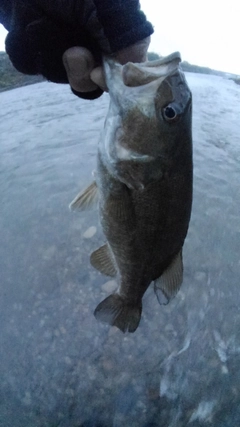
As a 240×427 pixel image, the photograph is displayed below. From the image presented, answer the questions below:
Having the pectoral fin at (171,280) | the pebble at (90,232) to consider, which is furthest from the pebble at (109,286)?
the pectoral fin at (171,280)

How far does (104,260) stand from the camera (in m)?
2.56

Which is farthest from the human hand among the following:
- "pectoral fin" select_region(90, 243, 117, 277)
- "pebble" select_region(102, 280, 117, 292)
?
"pebble" select_region(102, 280, 117, 292)

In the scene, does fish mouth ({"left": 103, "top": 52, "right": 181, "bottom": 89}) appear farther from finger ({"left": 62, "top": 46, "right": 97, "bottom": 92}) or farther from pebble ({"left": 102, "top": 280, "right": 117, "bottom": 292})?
pebble ({"left": 102, "top": 280, "right": 117, "bottom": 292})

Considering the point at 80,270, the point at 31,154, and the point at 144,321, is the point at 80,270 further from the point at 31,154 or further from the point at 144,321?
the point at 31,154

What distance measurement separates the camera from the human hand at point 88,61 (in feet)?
6.11

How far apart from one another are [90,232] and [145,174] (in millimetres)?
2830

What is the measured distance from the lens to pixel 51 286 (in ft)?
13.5

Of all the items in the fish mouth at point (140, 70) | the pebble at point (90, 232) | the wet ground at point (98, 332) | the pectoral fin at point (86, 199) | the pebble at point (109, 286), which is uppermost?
the fish mouth at point (140, 70)

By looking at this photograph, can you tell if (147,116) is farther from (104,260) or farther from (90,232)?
(90,232)

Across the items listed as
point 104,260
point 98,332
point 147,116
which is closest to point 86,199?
point 104,260

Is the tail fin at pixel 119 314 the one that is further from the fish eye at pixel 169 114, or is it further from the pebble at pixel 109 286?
the pebble at pixel 109 286

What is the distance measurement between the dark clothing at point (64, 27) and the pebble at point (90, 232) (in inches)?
112

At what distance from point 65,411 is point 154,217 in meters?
2.27

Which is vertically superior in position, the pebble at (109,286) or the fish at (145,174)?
the fish at (145,174)
